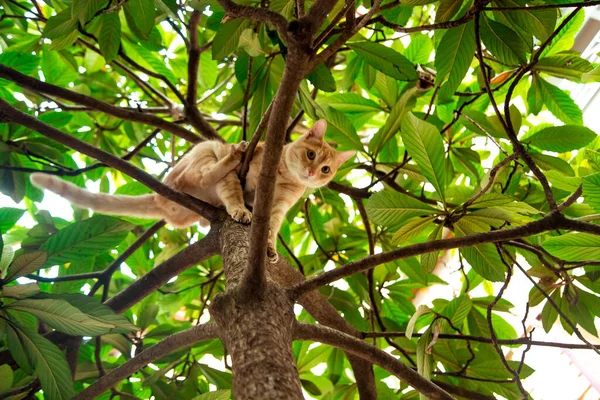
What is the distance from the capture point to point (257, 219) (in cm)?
101

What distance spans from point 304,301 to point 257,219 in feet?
2.24

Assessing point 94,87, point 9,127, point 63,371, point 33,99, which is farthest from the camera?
point 94,87

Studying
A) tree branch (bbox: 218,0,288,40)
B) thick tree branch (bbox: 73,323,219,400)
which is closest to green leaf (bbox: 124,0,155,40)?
tree branch (bbox: 218,0,288,40)

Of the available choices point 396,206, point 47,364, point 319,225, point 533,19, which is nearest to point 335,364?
point 319,225

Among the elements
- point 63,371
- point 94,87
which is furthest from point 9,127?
point 63,371

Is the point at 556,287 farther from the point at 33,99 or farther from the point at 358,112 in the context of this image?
the point at 33,99

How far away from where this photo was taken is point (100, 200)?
2.06 metres

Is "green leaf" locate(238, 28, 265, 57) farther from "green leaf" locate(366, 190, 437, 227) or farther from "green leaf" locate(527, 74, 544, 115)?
"green leaf" locate(527, 74, 544, 115)

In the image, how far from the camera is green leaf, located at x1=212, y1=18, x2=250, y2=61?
158 cm

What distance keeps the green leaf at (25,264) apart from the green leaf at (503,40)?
1463 mm

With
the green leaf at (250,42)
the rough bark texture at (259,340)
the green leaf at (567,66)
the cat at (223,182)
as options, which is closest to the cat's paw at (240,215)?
the cat at (223,182)

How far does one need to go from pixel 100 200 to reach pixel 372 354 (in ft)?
4.73

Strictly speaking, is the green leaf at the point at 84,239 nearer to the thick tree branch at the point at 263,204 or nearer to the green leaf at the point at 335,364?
the thick tree branch at the point at 263,204

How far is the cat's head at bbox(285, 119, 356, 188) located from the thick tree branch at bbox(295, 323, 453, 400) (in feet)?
3.96
